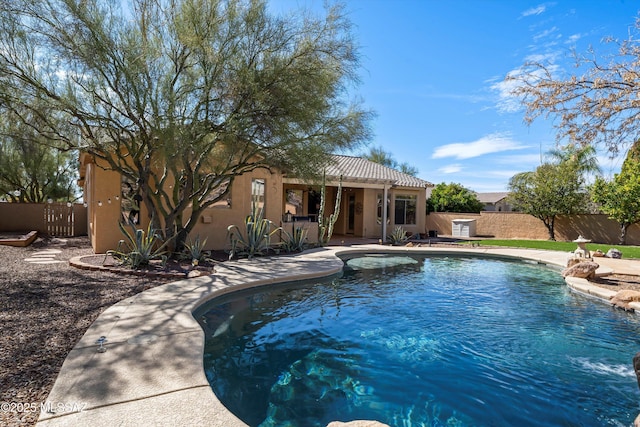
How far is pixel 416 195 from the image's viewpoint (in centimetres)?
2188

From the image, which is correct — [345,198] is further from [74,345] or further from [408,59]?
[74,345]

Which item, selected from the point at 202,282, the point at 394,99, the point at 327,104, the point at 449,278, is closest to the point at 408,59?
the point at 394,99

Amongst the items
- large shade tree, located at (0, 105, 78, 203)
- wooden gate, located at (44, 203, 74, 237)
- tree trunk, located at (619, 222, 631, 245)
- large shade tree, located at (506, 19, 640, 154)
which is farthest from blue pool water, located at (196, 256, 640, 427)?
large shade tree, located at (0, 105, 78, 203)

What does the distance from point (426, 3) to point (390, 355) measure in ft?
36.2

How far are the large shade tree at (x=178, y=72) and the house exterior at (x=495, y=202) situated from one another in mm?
39398

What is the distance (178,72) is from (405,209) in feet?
51.4

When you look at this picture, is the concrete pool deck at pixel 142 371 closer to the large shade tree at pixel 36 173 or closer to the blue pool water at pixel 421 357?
the blue pool water at pixel 421 357

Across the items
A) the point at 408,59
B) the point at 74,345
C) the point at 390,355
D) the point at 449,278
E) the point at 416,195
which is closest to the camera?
the point at 74,345

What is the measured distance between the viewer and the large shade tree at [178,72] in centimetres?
791

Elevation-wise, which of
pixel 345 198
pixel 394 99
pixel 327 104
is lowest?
pixel 345 198

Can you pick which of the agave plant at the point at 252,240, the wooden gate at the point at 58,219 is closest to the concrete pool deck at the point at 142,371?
the agave plant at the point at 252,240

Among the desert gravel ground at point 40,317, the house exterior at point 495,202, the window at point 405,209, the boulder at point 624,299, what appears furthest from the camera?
the house exterior at point 495,202

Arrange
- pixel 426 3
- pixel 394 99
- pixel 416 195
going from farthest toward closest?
pixel 416 195, pixel 394 99, pixel 426 3

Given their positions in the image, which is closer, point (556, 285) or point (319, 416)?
point (319, 416)
